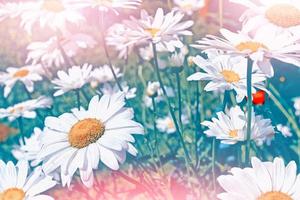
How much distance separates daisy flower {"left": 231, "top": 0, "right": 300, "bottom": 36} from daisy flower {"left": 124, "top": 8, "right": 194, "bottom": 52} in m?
0.09

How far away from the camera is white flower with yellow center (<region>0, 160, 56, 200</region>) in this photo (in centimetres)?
68

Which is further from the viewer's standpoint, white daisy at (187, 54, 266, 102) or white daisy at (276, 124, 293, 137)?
white daisy at (276, 124, 293, 137)

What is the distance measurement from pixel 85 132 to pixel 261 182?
0.21 metres

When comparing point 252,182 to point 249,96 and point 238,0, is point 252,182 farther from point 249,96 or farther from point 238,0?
point 238,0

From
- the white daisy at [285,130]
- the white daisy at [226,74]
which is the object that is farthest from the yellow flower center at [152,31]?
the white daisy at [285,130]

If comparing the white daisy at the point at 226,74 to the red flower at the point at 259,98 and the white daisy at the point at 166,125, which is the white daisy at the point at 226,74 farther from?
the white daisy at the point at 166,125

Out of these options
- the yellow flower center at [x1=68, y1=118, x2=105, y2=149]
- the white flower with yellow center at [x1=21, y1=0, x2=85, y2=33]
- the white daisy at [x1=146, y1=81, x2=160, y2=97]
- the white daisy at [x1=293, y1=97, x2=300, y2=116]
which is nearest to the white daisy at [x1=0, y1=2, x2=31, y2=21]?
the white flower with yellow center at [x1=21, y1=0, x2=85, y2=33]

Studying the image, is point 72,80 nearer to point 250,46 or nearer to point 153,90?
point 153,90

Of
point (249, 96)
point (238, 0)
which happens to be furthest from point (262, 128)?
point (238, 0)

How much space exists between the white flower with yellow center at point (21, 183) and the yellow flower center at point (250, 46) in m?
0.27

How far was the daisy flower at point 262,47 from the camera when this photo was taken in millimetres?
653

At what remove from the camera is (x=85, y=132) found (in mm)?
692

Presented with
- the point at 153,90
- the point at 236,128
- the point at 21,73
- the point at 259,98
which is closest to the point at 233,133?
the point at 236,128

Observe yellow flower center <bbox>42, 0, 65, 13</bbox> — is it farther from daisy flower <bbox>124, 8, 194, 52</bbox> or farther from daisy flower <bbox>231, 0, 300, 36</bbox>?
daisy flower <bbox>231, 0, 300, 36</bbox>
